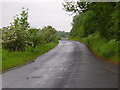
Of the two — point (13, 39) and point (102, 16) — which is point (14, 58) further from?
point (102, 16)

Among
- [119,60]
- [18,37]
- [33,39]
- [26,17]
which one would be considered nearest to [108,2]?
[119,60]

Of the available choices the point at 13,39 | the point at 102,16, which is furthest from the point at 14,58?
the point at 102,16

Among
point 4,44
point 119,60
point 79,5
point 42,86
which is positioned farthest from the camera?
point 79,5

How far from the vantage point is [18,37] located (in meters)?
26.5

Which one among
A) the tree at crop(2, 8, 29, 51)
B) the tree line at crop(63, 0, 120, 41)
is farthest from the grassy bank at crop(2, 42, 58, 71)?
the tree line at crop(63, 0, 120, 41)

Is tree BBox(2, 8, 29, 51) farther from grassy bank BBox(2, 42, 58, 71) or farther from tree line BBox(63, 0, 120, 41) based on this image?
tree line BBox(63, 0, 120, 41)

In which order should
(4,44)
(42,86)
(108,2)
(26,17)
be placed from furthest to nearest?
(26,17) → (4,44) → (108,2) → (42,86)

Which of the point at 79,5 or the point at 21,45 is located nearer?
the point at 21,45

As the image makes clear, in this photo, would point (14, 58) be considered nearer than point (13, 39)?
Yes

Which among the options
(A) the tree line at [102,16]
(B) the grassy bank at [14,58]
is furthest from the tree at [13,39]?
(A) the tree line at [102,16]

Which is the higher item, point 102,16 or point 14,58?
point 102,16

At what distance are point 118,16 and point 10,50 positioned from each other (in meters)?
14.7

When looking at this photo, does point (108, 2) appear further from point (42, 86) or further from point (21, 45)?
point (42, 86)

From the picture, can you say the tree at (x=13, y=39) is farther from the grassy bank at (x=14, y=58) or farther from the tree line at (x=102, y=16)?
the tree line at (x=102, y=16)
